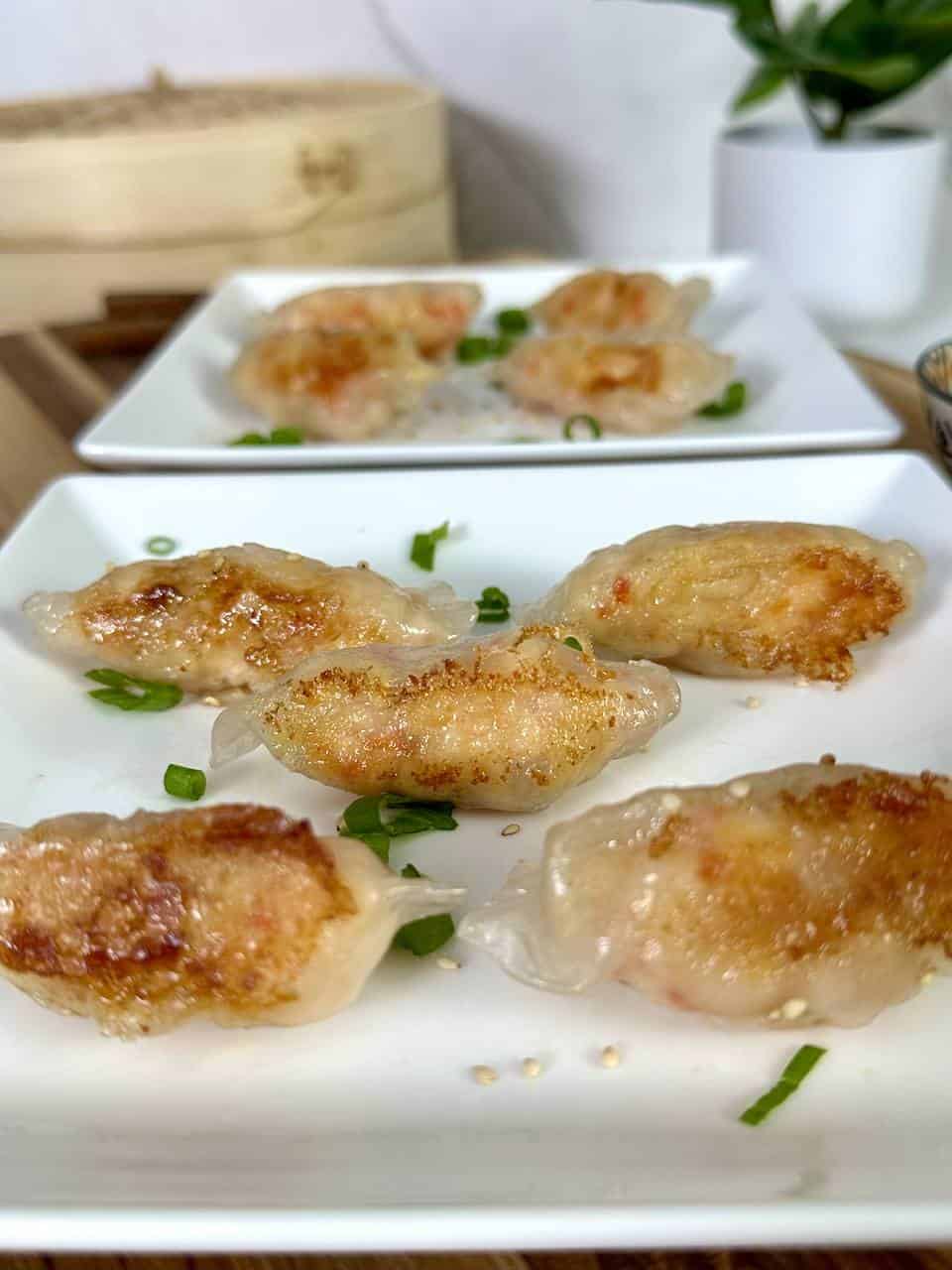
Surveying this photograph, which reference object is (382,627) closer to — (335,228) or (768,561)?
(768,561)

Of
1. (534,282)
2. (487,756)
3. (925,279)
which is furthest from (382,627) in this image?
(925,279)

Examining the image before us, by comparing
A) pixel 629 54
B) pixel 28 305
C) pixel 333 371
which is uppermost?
pixel 629 54

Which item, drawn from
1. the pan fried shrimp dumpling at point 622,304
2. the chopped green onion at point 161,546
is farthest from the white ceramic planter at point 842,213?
the chopped green onion at point 161,546

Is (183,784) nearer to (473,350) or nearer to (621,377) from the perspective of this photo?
(621,377)

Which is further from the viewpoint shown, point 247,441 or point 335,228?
point 335,228

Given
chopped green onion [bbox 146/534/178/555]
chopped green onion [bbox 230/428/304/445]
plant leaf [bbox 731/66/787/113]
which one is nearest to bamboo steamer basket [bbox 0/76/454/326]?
plant leaf [bbox 731/66/787/113]

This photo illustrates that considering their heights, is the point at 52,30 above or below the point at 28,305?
above

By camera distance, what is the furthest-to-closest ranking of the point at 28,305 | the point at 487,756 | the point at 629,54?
the point at 629,54 → the point at 28,305 → the point at 487,756
